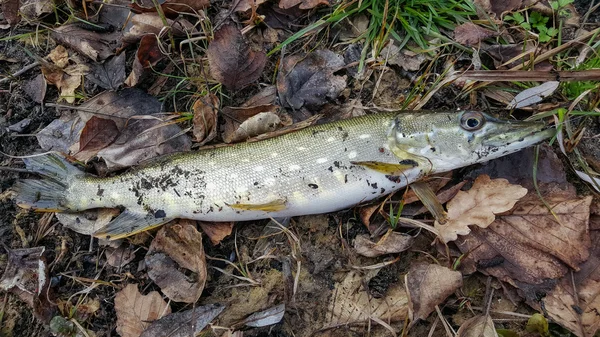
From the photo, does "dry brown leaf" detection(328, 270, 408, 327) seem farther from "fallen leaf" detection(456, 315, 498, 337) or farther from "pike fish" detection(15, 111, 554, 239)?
"pike fish" detection(15, 111, 554, 239)

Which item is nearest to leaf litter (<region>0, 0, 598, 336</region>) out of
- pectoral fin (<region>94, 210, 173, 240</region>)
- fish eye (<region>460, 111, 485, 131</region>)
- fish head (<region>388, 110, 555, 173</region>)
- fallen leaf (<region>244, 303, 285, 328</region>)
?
fallen leaf (<region>244, 303, 285, 328</region>)

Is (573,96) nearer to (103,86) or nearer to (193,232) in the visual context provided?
(193,232)

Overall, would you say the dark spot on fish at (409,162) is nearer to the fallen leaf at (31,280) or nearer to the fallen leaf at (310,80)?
the fallen leaf at (310,80)

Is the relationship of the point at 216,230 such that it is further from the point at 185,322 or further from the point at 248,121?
the point at 248,121

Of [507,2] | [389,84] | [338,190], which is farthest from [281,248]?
[507,2]

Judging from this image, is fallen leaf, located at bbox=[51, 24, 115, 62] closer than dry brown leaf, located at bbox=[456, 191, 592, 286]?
No

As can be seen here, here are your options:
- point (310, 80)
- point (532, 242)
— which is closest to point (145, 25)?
point (310, 80)
